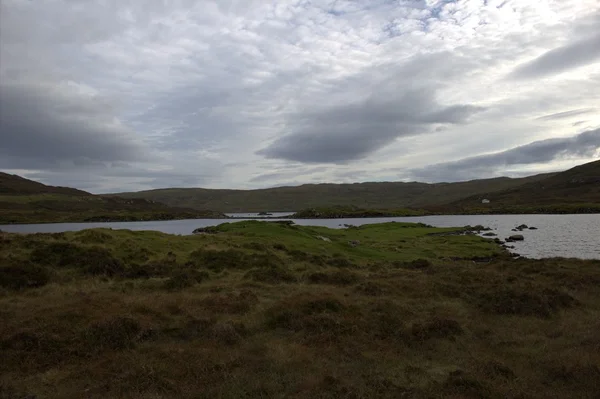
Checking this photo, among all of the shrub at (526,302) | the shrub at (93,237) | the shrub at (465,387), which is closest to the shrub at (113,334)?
the shrub at (465,387)

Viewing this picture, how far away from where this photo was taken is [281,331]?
1546cm

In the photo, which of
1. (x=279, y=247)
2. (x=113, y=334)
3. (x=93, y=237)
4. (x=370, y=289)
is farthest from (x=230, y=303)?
(x=279, y=247)

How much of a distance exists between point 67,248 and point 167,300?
1386 centimetres

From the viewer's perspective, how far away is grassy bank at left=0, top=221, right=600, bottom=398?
10.6 m

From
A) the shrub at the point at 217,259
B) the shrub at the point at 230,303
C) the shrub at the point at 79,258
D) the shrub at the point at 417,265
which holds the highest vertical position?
the shrub at the point at 79,258

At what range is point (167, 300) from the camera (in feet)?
62.3

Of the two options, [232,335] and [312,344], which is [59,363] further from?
[312,344]

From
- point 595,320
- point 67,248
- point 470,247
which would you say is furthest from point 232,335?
point 470,247

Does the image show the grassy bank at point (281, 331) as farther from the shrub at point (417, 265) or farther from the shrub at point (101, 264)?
the shrub at point (417, 265)

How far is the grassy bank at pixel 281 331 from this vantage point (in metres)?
10.6

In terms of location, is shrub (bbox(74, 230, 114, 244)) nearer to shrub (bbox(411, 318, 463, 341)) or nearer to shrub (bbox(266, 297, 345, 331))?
shrub (bbox(266, 297, 345, 331))

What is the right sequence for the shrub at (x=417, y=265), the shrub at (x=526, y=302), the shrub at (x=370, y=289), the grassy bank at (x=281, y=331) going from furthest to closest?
the shrub at (x=417, y=265) < the shrub at (x=370, y=289) < the shrub at (x=526, y=302) < the grassy bank at (x=281, y=331)

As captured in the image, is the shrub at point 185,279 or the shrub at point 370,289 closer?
the shrub at point 370,289

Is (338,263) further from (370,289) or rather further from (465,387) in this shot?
(465,387)
